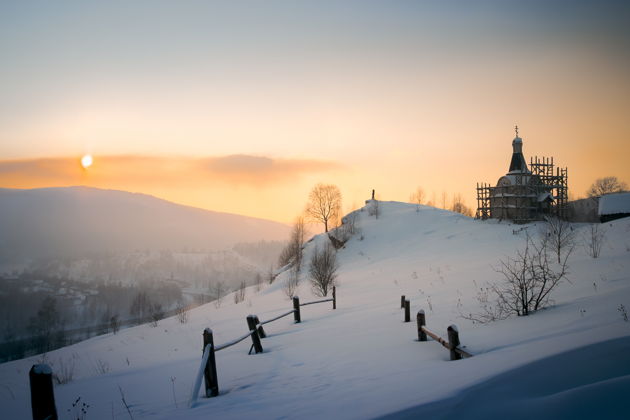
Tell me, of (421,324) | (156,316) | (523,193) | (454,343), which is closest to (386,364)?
(454,343)

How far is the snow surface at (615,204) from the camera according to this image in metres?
39.0

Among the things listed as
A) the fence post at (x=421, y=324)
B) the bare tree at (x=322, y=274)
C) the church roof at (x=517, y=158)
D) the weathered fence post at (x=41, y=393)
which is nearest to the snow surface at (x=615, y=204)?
the church roof at (x=517, y=158)

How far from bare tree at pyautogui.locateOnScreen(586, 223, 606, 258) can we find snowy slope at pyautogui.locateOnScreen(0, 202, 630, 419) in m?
0.91

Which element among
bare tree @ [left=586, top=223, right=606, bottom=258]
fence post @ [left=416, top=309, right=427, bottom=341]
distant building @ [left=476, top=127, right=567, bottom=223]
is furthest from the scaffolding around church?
fence post @ [left=416, top=309, right=427, bottom=341]

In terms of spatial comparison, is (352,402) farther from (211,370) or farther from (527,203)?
(527,203)

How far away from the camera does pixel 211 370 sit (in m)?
6.89

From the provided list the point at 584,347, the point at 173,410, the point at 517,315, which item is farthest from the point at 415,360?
the point at 173,410

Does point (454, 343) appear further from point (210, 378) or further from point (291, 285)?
point (291, 285)

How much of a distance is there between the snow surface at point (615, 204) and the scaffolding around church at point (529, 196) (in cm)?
430

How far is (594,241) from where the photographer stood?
17984mm

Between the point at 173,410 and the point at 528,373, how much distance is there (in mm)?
6212

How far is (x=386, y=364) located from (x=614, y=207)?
1893 inches

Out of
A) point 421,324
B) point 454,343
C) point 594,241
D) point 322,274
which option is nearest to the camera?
point 454,343

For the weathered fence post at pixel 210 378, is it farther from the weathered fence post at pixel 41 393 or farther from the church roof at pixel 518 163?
the church roof at pixel 518 163
